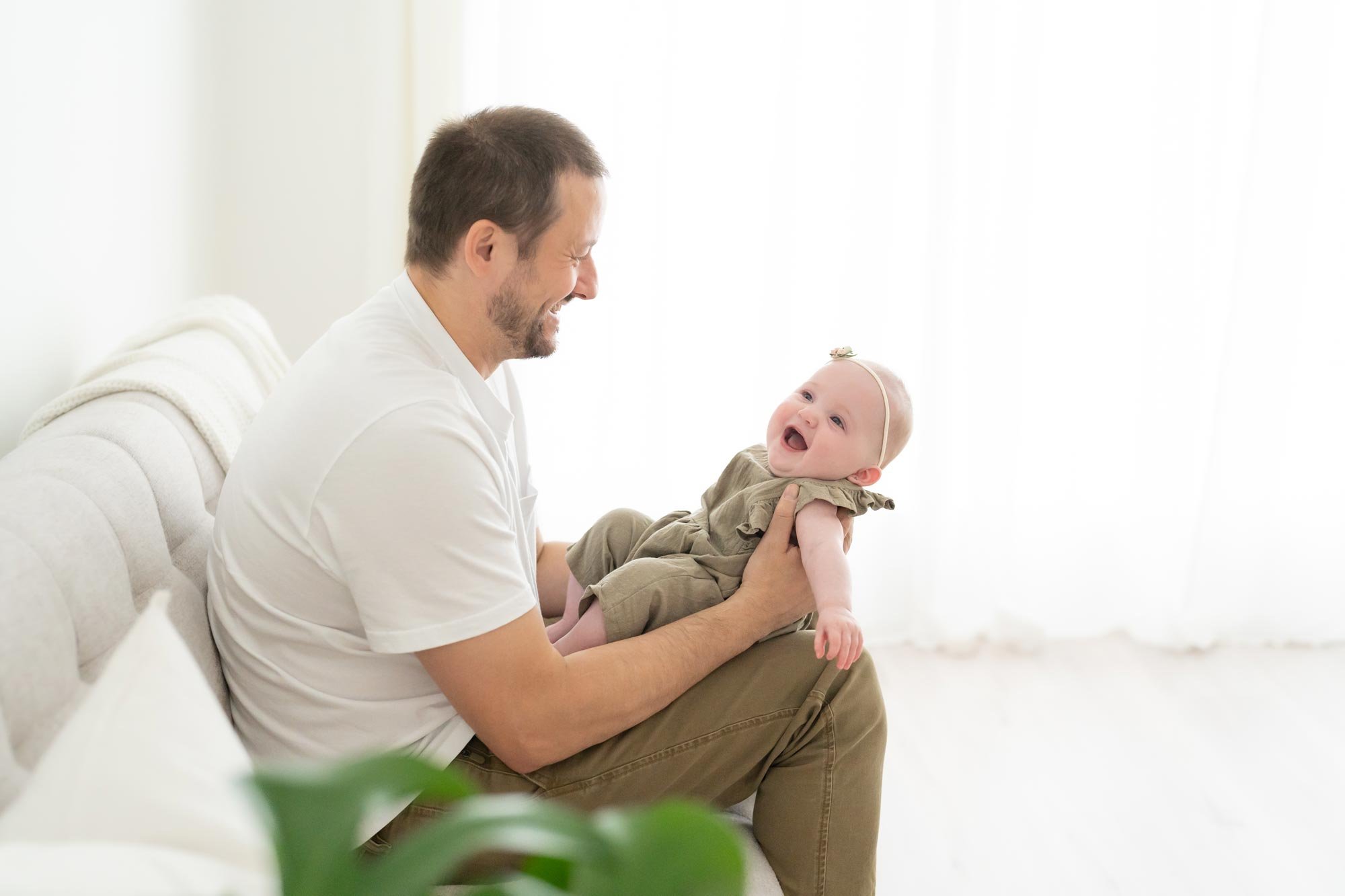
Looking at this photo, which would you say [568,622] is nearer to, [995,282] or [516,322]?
[516,322]

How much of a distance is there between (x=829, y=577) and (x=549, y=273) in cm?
57

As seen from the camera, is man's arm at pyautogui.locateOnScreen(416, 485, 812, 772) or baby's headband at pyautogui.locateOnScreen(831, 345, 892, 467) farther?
baby's headband at pyautogui.locateOnScreen(831, 345, 892, 467)

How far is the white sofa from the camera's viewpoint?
0.93 meters

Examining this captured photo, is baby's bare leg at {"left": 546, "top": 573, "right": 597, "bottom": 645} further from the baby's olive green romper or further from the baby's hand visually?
the baby's hand

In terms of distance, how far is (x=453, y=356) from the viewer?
1.47 m

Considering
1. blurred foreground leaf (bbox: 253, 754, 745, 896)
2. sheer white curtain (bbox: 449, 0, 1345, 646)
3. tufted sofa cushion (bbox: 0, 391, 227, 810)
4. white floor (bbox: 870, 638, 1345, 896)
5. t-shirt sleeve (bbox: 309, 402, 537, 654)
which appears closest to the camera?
blurred foreground leaf (bbox: 253, 754, 745, 896)

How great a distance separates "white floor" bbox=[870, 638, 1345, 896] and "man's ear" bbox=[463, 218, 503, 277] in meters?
1.40

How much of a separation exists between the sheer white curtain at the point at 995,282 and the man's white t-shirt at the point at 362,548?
1.62m

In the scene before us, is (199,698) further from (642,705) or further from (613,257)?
(613,257)

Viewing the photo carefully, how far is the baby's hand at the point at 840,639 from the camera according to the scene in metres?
1.38

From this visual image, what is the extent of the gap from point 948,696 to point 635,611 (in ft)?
5.15

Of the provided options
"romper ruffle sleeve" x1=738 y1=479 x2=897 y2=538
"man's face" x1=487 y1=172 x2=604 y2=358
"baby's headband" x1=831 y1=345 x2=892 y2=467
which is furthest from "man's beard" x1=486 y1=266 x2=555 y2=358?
"baby's headband" x1=831 y1=345 x2=892 y2=467

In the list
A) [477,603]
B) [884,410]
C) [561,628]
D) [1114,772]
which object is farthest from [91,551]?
[1114,772]

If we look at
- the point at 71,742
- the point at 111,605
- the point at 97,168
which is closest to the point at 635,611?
the point at 111,605
